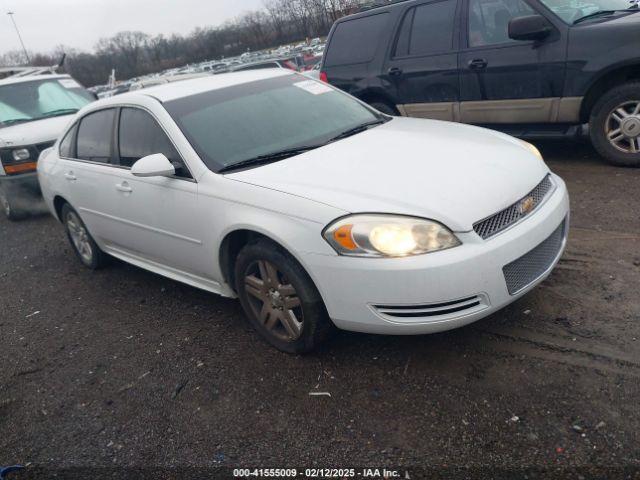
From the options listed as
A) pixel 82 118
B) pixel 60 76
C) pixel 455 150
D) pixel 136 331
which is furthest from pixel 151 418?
pixel 60 76

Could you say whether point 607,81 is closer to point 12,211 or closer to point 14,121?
point 12,211

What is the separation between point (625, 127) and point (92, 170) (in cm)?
472

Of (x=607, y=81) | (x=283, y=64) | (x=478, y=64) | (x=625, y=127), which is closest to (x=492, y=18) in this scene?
(x=478, y=64)

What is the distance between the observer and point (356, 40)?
275 inches

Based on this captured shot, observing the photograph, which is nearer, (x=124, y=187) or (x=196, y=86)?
(x=124, y=187)

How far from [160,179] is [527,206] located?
2.25m

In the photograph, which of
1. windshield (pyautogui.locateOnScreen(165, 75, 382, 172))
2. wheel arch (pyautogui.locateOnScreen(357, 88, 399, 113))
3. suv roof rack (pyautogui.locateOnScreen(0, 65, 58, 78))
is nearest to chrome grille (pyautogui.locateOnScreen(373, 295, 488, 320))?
windshield (pyautogui.locateOnScreen(165, 75, 382, 172))

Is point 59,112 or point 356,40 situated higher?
point 356,40

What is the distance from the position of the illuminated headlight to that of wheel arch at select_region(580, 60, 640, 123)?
264 inches

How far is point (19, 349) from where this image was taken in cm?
403

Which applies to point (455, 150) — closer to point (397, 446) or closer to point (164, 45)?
point (397, 446)

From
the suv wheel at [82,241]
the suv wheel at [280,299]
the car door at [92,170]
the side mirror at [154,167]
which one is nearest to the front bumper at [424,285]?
the suv wheel at [280,299]

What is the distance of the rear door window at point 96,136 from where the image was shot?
432cm

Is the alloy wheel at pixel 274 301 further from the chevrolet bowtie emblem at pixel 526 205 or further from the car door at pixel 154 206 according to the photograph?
the chevrolet bowtie emblem at pixel 526 205
